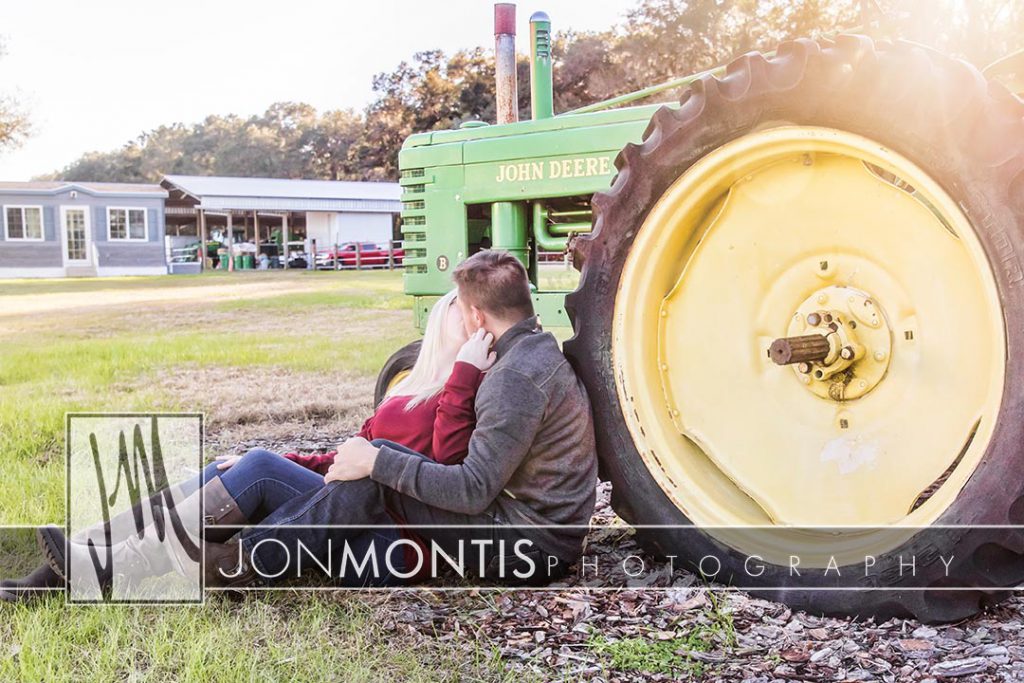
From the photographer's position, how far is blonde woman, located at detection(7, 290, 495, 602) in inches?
119

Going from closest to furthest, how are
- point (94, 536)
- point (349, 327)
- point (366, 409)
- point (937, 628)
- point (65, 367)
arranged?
point (937, 628)
point (94, 536)
point (366, 409)
point (65, 367)
point (349, 327)

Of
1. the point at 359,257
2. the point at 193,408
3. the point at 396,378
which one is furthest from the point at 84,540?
the point at 359,257

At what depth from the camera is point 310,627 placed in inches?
112

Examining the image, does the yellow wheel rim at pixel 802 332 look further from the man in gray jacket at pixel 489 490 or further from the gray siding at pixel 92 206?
the gray siding at pixel 92 206

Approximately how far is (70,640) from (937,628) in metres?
2.24

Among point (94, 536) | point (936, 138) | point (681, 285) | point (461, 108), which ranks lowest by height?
point (94, 536)

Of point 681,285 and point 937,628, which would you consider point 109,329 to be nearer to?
point 681,285

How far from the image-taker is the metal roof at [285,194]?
122 ft

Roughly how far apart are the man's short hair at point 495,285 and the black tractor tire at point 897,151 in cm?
16

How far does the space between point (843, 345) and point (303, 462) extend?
1783 millimetres

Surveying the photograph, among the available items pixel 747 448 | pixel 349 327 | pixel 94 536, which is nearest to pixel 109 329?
pixel 349 327

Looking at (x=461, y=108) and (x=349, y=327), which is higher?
(x=461, y=108)

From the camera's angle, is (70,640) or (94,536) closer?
(70,640)

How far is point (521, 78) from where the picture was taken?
29203 millimetres
